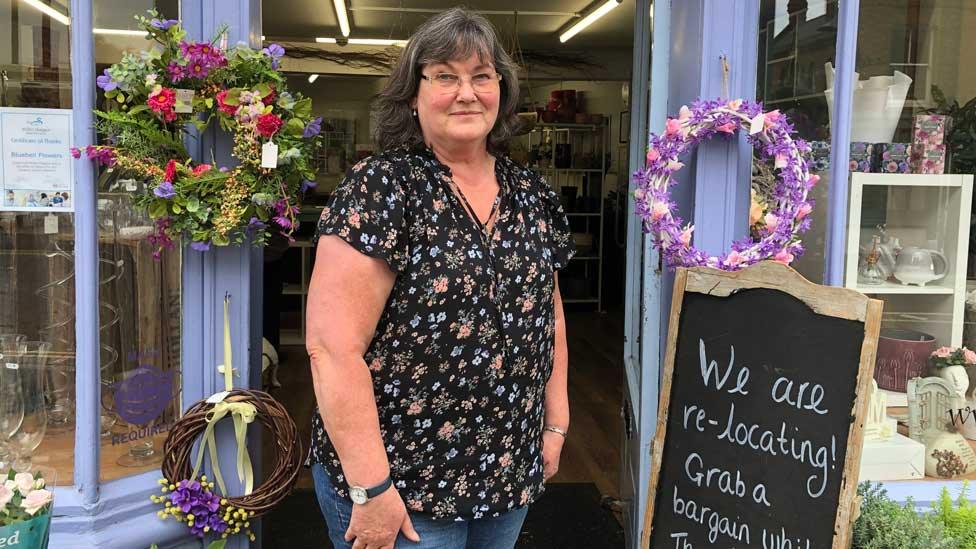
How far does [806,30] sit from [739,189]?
41 centimetres

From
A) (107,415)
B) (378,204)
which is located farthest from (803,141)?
(107,415)

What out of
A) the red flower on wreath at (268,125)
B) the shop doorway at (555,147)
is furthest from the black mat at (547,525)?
the red flower on wreath at (268,125)

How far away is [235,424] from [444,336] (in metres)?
0.65

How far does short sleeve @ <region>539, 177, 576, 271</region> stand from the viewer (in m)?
1.66

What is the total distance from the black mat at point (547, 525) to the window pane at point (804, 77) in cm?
157

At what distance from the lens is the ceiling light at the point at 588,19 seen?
6.33m

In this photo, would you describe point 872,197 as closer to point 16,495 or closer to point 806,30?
point 806,30

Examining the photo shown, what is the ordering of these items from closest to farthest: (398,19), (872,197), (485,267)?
(485,267)
(872,197)
(398,19)

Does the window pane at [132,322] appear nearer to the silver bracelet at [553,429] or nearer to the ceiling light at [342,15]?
the silver bracelet at [553,429]

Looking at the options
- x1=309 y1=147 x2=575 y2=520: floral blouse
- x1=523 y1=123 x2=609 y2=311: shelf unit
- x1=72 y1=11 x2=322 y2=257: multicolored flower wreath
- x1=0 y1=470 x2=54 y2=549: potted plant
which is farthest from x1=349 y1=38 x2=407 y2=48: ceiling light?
x1=0 y1=470 x2=54 y2=549: potted plant

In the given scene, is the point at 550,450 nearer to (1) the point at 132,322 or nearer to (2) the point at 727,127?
(2) the point at 727,127

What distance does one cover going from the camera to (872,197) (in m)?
2.06

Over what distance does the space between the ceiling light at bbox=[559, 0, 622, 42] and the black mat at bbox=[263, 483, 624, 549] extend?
4054 millimetres

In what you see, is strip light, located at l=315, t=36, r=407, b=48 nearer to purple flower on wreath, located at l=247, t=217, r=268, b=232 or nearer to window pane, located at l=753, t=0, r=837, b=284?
window pane, located at l=753, t=0, r=837, b=284
